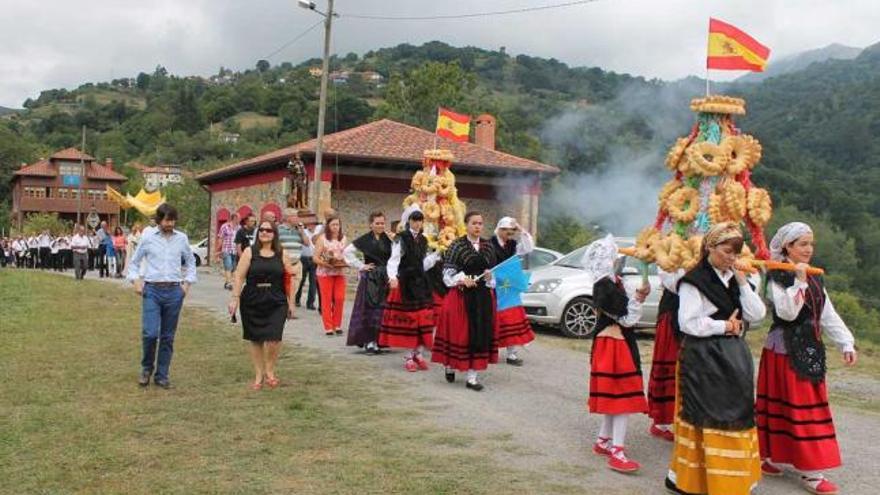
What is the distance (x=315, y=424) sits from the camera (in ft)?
22.9

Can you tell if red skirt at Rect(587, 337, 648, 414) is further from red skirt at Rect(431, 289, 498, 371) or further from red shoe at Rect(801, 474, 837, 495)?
red skirt at Rect(431, 289, 498, 371)

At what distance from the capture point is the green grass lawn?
5.44m

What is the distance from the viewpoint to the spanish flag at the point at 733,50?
6.71 meters

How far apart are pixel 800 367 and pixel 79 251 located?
2267cm

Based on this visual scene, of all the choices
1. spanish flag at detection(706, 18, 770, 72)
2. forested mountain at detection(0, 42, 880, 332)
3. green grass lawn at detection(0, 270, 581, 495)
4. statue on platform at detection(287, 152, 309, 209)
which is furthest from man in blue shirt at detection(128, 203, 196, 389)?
statue on platform at detection(287, 152, 309, 209)

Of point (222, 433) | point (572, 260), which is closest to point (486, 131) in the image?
point (572, 260)

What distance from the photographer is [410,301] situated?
32.2 feet

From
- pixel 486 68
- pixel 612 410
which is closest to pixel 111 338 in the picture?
pixel 612 410

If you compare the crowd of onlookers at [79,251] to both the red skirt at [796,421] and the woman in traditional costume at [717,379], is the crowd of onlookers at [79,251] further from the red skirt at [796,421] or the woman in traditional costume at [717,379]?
the woman in traditional costume at [717,379]

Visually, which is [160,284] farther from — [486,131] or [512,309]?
[486,131]

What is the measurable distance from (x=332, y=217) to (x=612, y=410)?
7.02 meters

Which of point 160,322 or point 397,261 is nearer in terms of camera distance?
point 160,322

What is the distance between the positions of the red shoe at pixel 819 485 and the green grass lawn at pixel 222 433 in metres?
1.62

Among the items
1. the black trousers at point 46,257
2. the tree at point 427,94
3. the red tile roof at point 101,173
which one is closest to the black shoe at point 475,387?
the black trousers at point 46,257
